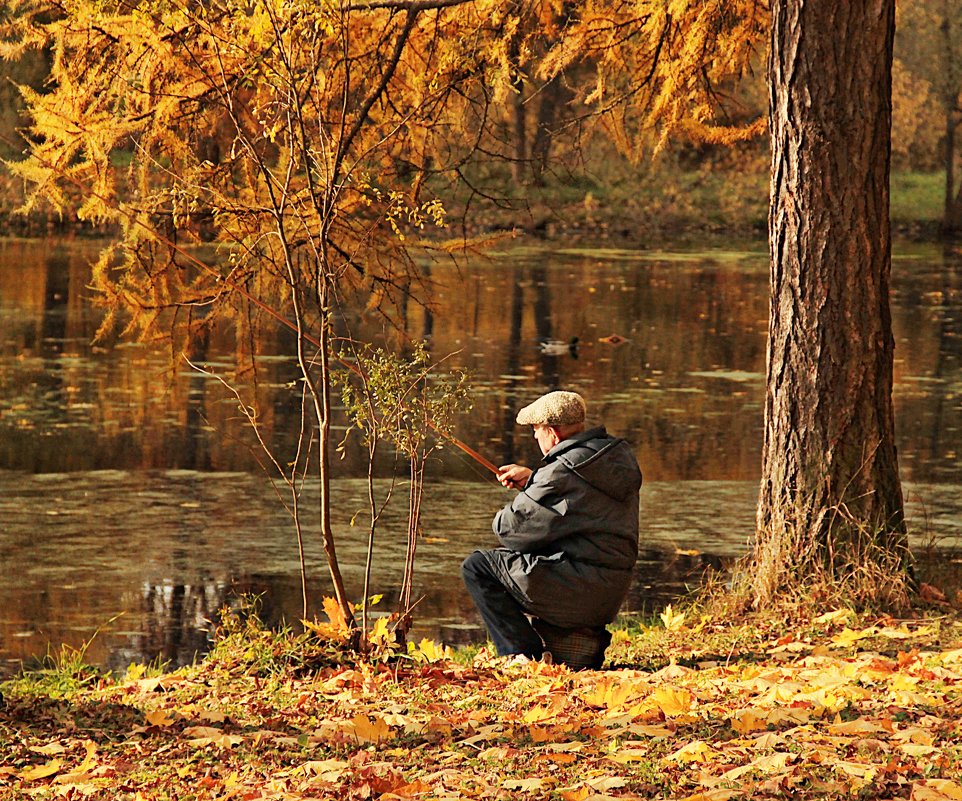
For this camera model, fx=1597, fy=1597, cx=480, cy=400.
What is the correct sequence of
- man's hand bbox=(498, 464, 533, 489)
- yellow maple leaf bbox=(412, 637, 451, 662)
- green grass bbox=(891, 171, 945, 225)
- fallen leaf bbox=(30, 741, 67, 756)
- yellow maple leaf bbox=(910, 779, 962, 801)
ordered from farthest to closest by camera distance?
green grass bbox=(891, 171, 945, 225) → man's hand bbox=(498, 464, 533, 489) → yellow maple leaf bbox=(412, 637, 451, 662) → fallen leaf bbox=(30, 741, 67, 756) → yellow maple leaf bbox=(910, 779, 962, 801)

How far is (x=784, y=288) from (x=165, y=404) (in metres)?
7.52

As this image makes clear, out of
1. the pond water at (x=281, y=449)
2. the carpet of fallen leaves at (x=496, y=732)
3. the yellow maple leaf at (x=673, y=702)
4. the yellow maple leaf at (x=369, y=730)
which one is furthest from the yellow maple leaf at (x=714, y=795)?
the pond water at (x=281, y=449)

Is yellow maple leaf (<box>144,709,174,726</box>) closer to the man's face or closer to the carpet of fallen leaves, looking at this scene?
Answer: the carpet of fallen leaves

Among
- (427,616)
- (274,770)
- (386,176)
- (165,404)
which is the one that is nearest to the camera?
(274,770)

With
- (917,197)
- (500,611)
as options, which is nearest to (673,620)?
(500,611)

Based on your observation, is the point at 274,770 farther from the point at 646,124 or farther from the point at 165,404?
the point at 165,404

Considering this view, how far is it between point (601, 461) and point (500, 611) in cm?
75

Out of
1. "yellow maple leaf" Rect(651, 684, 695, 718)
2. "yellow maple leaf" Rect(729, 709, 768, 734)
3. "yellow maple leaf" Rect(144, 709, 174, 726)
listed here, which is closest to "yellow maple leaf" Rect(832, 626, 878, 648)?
"yellow maple leaf" Rect(651, 684, 695, 718)

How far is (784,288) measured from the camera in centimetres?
707

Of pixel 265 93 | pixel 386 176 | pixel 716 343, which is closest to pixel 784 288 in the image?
pixel 386 176

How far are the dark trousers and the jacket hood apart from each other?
0.52 meters

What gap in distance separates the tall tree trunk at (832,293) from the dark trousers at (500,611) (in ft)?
4.46

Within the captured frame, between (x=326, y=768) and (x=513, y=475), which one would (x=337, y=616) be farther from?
(x=326, y=768)

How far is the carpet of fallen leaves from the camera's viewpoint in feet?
13.9
